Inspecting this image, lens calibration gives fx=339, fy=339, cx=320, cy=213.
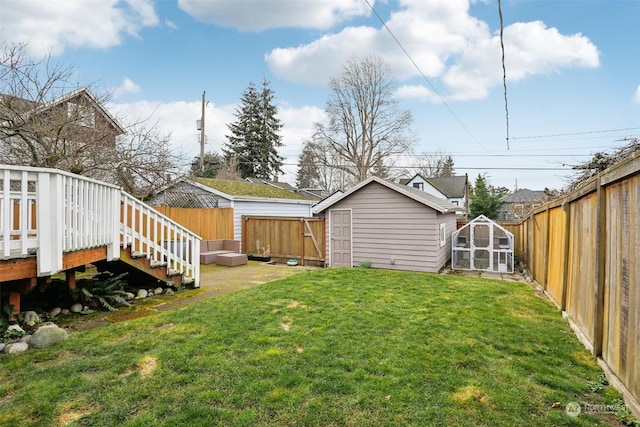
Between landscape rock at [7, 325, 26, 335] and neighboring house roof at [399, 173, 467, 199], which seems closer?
landscape rock at [7, 325, 26, 335]

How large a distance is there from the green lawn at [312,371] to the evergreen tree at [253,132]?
28209 mm

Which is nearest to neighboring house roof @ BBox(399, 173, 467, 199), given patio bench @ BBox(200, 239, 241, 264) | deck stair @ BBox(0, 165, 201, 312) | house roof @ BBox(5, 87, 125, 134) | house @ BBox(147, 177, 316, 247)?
house @ BBox(147, 177, 316, 247)

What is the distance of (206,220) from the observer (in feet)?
39.4

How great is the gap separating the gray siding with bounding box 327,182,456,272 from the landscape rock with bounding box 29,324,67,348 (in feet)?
26.3

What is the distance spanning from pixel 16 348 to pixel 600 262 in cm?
597

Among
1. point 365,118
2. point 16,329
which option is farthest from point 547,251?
point 365,118

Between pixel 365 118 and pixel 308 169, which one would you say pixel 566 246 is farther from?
pixel 308 169

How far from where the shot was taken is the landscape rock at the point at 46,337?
3.71 metres

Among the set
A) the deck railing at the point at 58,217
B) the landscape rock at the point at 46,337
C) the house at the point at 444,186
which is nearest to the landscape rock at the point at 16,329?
the landscape rock at the point at 46,337

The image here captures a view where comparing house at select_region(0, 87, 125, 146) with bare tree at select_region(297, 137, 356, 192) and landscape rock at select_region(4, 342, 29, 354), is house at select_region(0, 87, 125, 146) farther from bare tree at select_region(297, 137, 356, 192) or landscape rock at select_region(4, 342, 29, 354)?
bare tree at select_region(297, 137, 356, 192)

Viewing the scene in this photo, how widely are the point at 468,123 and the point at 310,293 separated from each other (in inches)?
454

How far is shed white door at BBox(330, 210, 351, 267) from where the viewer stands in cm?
1088

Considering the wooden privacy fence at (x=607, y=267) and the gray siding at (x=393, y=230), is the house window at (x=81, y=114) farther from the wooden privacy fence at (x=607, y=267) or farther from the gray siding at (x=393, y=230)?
the wooden privacy fence at (x=607, y=267)

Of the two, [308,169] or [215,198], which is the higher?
[308,169]
